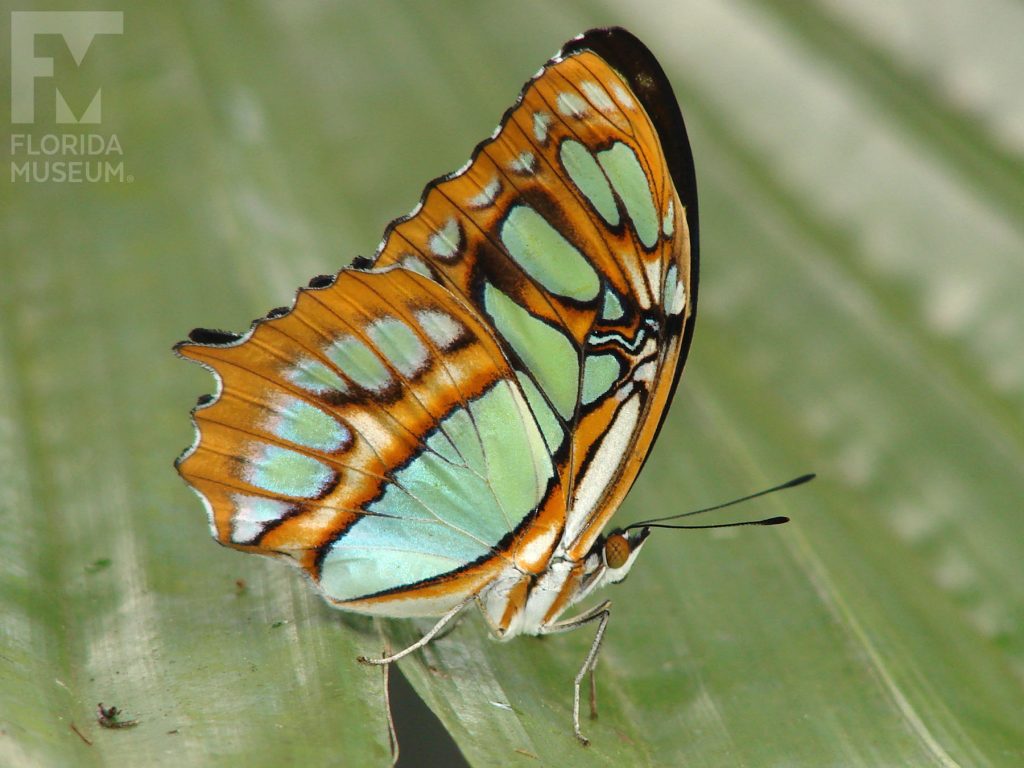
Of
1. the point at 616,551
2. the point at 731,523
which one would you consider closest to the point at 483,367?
the point at 616,551

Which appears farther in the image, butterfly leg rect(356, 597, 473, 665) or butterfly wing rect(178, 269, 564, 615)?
butterfly wing rect(178, 269, 564, 615)

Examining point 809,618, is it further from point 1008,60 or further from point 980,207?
point 1008,60

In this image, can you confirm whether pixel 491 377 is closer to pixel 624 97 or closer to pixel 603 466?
pixel 603 466

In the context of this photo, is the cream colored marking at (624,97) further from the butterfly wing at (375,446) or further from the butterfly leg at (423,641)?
the butterfly leg at (423,641)

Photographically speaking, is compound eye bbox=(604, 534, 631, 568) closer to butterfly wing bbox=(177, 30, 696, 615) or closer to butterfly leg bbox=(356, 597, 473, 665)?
butterfly wing bbox=(177, 30, 696, 615)

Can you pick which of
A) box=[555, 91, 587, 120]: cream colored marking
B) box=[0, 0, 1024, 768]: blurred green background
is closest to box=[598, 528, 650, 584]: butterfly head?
box=[0, 0, 1024, 768]: blurred green background

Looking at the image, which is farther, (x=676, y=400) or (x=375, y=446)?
(x=676, y=400)

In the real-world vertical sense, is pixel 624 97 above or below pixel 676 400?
above
